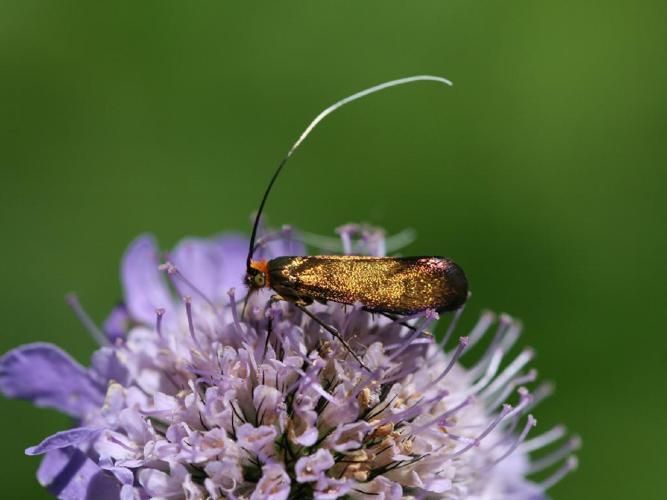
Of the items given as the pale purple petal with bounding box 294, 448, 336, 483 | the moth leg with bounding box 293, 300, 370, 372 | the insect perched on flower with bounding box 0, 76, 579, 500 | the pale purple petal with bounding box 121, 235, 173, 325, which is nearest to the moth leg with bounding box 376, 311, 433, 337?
the insect perched on flower with bounding box 0, 76, 579, 500

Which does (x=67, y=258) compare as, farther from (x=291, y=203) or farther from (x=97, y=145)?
(x=291, y=203)

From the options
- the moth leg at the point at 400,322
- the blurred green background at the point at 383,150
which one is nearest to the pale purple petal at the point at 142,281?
the moth leg at the point at 400,322

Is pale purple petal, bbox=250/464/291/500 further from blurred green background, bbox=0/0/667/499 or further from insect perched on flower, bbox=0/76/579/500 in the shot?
blurred green background, bbox=0/0/667/499

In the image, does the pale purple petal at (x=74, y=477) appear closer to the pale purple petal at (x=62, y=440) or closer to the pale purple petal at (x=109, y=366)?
the pale purple petal at (x=62, y=440)

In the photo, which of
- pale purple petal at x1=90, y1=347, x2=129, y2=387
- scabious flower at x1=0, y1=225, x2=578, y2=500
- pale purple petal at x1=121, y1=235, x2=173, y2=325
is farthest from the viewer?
pale purple petal at x1=121, y1=235, x2=173, y2=325

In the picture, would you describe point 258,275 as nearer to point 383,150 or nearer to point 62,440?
point 62,440

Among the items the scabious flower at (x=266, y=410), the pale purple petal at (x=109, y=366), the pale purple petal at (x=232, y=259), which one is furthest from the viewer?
the pale purple petal at (x=232, y=259)
